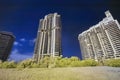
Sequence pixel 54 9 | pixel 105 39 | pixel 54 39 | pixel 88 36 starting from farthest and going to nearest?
1. pixel 88 36
2. pixel 54 39
3. pixel 105 39
4. pixel 54 9

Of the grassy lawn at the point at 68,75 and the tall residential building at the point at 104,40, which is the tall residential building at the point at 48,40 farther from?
the grassy lawn at the point at 68,75

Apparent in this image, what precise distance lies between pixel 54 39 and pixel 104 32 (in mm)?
9718

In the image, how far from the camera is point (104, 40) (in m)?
20.8

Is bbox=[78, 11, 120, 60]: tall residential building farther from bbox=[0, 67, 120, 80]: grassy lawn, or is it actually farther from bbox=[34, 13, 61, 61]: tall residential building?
bbox=[0, 67, 120, 80]: grassy lawn

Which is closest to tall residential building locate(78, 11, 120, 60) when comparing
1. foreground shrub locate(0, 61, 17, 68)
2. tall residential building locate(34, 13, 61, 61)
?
tall residential building locate(34, 13, 61, 61)

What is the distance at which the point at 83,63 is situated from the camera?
20.8 feet

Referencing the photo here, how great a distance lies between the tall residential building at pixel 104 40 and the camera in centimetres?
1862

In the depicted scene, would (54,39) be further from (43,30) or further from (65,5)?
(65,5)

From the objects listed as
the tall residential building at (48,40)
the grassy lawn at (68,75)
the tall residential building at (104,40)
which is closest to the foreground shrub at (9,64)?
the grassy lawn at (68,75)

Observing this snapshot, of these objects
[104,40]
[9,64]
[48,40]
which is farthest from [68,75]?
[48,40]

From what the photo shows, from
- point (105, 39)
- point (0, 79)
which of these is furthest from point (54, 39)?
point (0, 79)

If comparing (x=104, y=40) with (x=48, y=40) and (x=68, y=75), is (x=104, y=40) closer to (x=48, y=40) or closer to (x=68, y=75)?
(x=48, y=40)

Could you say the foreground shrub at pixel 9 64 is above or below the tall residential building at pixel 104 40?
below

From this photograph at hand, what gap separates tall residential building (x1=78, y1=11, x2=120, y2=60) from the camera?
61.1 feet
